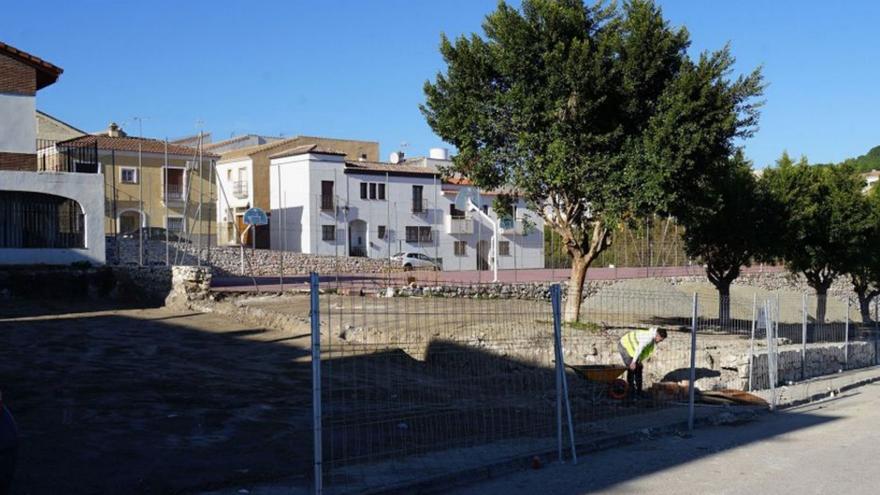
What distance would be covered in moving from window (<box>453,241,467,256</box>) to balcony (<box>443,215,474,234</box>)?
79 cm

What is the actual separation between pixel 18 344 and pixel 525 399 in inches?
386

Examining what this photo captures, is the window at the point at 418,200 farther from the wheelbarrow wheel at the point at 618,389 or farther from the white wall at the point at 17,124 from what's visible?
the wheelbarrow wheel at the point at 618,389

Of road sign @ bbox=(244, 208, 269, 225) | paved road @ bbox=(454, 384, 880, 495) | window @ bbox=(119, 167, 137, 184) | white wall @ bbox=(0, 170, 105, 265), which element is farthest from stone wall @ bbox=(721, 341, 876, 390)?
window @ bbox=(119, 167, 137, 184)

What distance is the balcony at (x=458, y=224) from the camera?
60.7 m

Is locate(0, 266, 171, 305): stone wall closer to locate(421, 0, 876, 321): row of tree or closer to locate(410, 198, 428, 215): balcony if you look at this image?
locate(421, 0, 876, 321): row of tree

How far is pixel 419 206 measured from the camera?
59.9 meters

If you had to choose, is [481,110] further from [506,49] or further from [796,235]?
[796,235]

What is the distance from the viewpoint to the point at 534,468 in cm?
894

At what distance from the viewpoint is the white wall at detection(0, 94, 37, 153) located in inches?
1069

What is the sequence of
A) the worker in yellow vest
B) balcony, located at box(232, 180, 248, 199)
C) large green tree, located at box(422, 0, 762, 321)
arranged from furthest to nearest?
balcony, located at box(232, 180, 248, 199) → large green tree, located at box(422, 0, 762, 321) → the worker in yellow vest

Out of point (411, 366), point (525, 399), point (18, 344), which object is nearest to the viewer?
point (525, 399)

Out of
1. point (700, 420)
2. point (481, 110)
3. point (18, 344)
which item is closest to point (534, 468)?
point (700, 420)

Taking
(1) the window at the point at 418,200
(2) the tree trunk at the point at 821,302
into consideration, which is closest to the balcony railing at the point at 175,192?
(1) the window at the point at 418,200

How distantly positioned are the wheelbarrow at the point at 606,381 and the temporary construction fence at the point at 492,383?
20 mm
